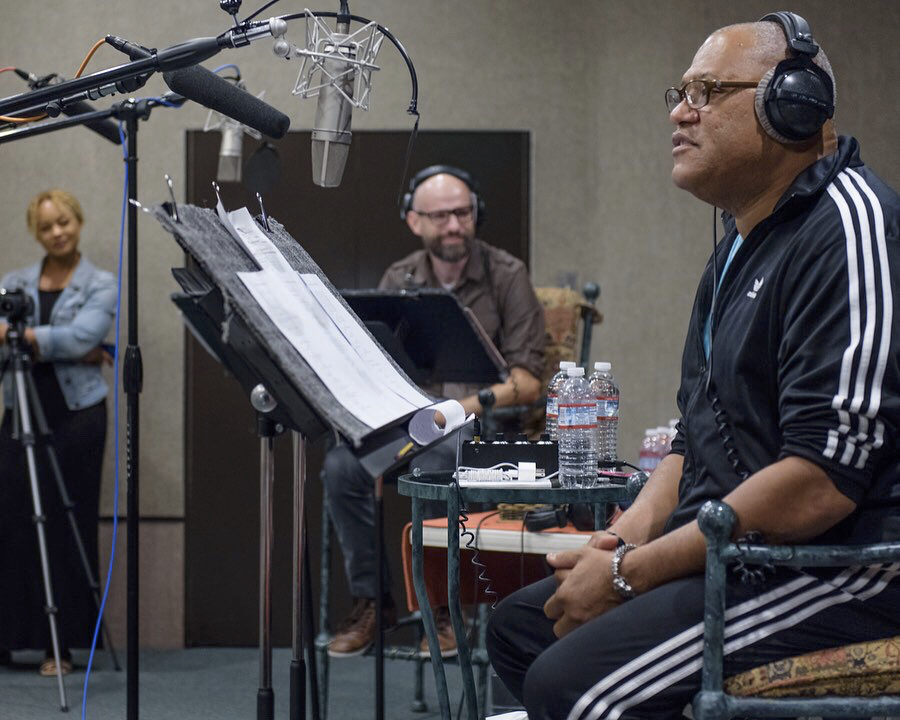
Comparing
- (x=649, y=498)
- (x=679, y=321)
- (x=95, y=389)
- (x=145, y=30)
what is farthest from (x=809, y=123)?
(x=145, y=30)

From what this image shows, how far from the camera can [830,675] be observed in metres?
1.52

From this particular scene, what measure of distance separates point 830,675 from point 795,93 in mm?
801

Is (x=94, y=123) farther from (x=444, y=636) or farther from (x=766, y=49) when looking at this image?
(x=444, y=636)

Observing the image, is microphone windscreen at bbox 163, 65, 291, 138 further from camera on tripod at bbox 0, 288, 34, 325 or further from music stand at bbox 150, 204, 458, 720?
camera on tripod at bbox 0, 288, 34, 325

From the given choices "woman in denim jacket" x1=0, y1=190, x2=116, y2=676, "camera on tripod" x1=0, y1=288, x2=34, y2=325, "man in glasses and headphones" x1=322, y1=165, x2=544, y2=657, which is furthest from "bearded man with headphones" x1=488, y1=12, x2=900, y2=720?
"woman in denim jacket" x1=0, y1=190, x2=116, y2=676

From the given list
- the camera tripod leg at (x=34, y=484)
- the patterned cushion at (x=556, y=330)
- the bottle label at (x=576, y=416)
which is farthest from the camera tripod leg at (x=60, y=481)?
the bottle label at (x=576, y=416)

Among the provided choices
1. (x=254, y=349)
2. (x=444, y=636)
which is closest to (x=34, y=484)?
(x=444, y=636)

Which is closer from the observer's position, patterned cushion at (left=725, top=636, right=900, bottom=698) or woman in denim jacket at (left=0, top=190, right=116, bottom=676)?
patterned cushion at (left=725, top=636, right=900, bottom=698)

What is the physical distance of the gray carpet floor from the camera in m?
3.62

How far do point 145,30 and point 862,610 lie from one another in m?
4.21

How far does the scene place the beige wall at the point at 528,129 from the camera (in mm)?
4730

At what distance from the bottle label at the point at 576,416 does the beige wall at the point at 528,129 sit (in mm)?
2472

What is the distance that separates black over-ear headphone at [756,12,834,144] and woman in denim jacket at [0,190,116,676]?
3280mm

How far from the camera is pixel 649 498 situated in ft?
6.25
